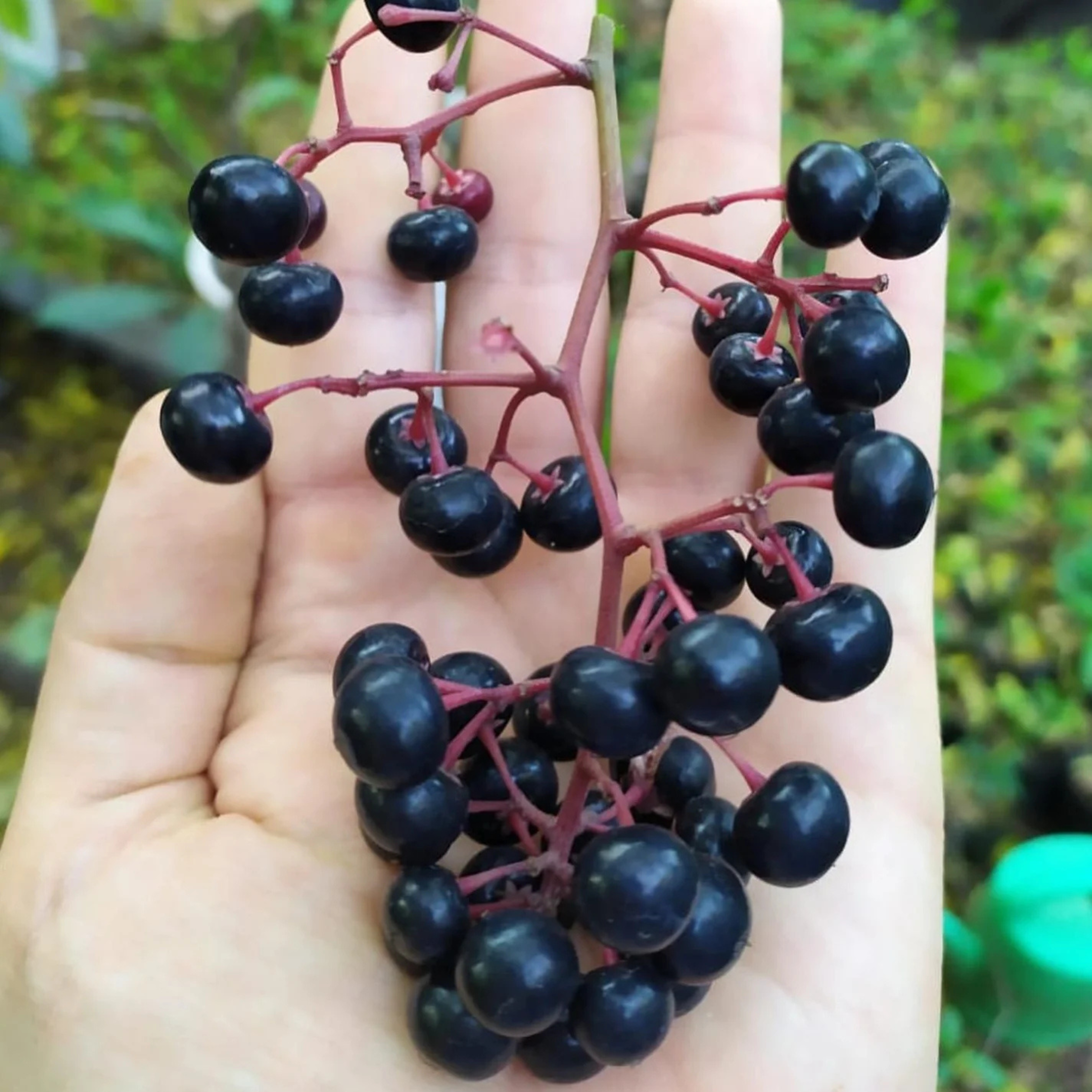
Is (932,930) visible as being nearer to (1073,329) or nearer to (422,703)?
(422,703)

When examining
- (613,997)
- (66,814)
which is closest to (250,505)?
(66,814)

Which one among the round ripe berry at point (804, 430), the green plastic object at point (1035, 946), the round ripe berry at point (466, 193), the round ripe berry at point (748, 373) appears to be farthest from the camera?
the green plastic object at point (1035, 946)

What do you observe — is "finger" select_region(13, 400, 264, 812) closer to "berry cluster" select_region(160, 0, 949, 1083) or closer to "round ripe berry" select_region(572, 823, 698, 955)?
"berry cluster" select_region(160, 0, 949, 1083)

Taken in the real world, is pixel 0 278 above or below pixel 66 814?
above

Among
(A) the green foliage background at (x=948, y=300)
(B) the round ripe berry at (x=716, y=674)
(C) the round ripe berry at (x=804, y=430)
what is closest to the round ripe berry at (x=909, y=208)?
(C) the round ripe berry at (x=804, y=430)

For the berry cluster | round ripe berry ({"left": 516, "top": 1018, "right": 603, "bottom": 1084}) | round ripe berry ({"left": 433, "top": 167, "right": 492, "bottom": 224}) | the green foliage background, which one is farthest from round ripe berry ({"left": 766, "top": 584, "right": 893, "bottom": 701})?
the green foliage background

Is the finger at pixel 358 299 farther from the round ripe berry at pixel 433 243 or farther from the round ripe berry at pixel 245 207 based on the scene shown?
the round ripe berry at pixel 245 207
